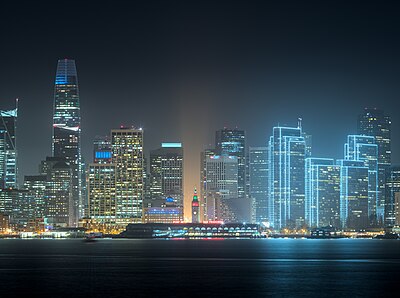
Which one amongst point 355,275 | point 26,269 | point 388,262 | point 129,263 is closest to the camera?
point 355,275

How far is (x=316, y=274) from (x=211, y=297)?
37.5 metres

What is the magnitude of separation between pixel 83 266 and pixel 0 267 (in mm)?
13376

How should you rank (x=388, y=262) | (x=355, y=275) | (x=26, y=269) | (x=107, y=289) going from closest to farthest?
(x=107, y=289), (x=355, y=275), (x=26, y=269), (x=388, y=262)

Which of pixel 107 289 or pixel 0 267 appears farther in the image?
pixel 0 267

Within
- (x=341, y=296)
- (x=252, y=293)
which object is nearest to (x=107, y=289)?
(x=252, y=293)

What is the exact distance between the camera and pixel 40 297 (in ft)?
340

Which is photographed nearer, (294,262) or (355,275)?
(355,275)

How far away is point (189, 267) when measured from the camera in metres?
152

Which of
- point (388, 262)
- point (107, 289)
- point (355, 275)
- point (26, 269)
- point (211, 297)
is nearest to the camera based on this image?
point (211, 297)

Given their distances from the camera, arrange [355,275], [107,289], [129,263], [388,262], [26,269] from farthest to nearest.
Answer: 1. [388,262]
2. [129,263]
3. [26,269]
4. [355,275]
5. [107,289]

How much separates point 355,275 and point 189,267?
28814 millimetres

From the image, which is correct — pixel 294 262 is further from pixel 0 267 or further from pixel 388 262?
pixel 0 267

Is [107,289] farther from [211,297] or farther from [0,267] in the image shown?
[0,267]

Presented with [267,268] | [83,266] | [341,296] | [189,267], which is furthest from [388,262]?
[341,296]
